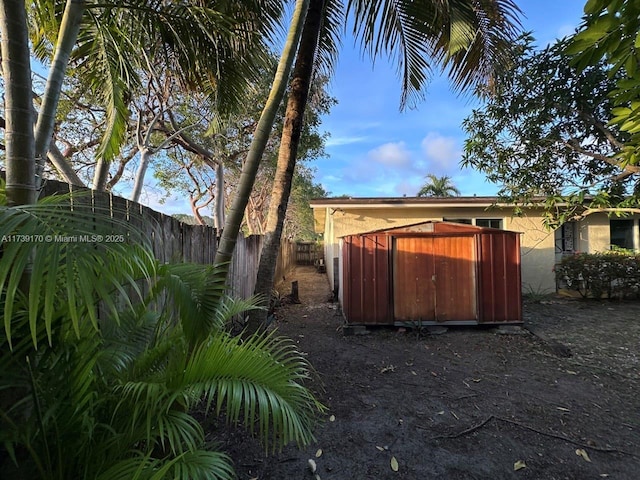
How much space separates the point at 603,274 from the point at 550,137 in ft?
13.9

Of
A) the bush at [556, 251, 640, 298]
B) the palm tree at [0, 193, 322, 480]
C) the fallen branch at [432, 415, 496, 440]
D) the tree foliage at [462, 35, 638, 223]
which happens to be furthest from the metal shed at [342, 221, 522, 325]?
the palm tree at [0, 193, 322, 480]

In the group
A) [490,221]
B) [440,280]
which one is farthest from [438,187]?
[440,280]

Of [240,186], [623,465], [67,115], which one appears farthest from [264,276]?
[67,115]

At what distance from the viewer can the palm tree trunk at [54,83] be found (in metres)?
1.61

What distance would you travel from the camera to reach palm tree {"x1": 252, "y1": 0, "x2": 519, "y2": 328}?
162 inches

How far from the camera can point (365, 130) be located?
14422 millimetres

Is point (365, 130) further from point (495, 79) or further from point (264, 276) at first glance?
point (264, 276)

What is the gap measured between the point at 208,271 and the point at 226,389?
738mm

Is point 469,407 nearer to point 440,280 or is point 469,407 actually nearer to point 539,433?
point 539,433

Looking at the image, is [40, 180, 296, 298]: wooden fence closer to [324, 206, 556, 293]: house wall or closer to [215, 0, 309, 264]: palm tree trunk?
[215, 0, 309, 264]: palm tree trunk

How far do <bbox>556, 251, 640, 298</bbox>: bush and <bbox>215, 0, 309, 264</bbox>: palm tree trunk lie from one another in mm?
9605

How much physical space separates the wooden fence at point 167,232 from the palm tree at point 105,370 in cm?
41

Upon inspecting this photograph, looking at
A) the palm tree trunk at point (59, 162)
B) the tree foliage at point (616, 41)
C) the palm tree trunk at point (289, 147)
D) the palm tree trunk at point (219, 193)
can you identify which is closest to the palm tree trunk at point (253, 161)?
the palm tree trunk at point (289, 147)

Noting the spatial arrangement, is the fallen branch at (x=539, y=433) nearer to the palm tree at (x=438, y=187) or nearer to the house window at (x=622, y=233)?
the house window at (x=622, y=233)
